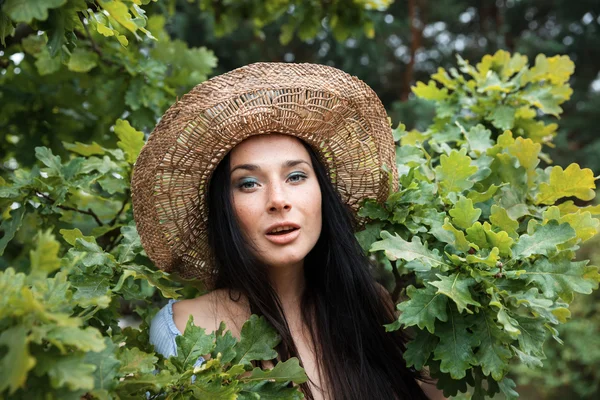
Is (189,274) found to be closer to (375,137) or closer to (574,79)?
(375,137)

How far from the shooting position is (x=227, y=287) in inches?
78.9

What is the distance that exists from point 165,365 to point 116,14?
0.74 metres

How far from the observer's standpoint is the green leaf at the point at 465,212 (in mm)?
1647

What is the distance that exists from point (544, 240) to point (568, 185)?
14.2 inches

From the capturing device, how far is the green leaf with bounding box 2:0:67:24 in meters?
1.14

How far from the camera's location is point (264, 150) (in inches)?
72.9

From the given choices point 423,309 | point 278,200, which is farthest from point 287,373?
point 278,200

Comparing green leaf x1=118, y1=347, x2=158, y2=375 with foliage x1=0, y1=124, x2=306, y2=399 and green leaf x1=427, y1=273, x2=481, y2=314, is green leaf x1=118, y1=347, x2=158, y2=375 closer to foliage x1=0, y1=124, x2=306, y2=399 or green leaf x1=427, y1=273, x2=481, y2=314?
foliage x1=0, y1=124, x2=306, y2=399

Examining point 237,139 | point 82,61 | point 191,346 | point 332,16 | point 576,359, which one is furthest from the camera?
point 576,359

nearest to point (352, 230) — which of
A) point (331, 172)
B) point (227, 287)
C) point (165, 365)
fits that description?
point (331, 172)

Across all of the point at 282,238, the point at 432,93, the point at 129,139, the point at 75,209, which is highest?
the point at 432,93

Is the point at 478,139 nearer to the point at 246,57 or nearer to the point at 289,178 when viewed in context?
the point at 289,178

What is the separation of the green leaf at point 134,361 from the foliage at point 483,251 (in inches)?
22.4

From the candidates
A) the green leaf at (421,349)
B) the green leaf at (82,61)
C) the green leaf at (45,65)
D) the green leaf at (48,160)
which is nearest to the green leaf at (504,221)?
the green leaf at (421,349)
